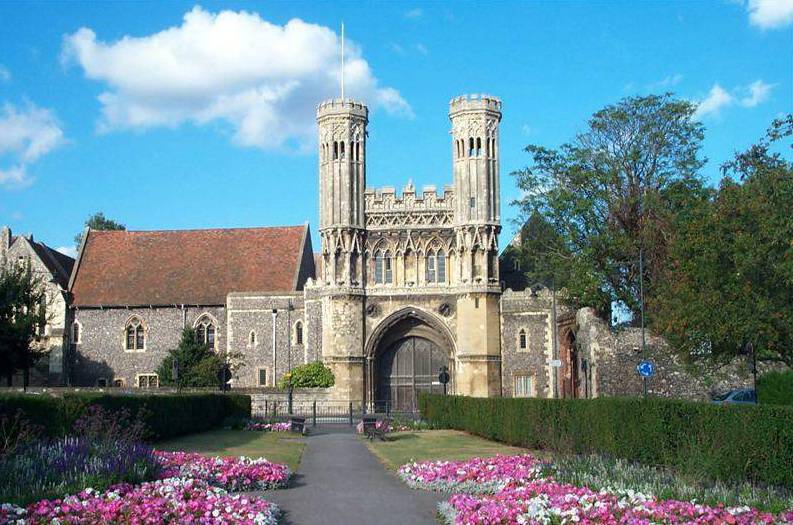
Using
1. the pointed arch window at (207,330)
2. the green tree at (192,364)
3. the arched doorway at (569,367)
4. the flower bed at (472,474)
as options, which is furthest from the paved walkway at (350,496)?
the pointed arch window at (207,330)

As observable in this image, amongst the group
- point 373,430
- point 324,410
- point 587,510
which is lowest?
point 587,510

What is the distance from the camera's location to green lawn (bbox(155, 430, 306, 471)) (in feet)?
82.3

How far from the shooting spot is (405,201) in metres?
51.3

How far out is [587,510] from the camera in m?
13.4

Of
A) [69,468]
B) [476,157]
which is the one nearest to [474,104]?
[476,157]

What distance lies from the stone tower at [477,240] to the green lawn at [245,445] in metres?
15.9

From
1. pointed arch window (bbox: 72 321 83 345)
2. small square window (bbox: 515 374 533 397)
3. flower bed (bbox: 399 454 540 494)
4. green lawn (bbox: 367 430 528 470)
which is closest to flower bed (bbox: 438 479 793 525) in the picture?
flower bed (bbox: 399 454 540 494)

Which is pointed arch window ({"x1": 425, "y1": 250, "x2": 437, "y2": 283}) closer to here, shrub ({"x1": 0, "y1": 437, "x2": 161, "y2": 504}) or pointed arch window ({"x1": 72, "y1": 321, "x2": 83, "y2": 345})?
pointed arch window ({"x1": 72, "y1": 321, "x2": 83, "y2": 345})

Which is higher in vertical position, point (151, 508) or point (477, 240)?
point (477, 240)

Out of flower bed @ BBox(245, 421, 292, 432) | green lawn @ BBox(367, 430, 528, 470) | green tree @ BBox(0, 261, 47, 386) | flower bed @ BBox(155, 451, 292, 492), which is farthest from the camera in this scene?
green tree @ BBox(0, 261, 47, 386)

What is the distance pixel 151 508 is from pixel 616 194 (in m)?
35.8

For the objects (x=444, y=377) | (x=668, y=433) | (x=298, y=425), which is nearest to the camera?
(x=668, y=433)

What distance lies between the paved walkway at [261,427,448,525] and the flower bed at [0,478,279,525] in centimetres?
97

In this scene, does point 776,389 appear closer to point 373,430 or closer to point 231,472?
point 373,430
